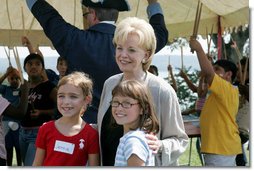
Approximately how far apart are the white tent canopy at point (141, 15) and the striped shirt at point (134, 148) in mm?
2892

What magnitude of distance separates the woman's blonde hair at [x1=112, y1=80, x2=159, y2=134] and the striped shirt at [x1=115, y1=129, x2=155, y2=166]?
0.06 meters

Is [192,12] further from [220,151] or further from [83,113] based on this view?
[83,113]

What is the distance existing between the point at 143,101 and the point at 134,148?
0.22m

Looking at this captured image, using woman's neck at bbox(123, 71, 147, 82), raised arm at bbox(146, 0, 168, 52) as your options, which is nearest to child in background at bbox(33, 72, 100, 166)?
woman's neck at bbox(123, 71, 147, 82)

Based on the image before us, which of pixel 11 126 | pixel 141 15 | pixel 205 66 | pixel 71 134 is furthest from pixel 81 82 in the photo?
pixel 141 15

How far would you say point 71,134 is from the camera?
7.68ft

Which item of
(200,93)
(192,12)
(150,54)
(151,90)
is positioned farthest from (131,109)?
(192,12)

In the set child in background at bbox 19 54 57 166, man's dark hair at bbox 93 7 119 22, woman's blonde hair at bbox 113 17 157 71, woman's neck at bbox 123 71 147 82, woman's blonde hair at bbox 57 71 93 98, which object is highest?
man's dark hair at bbox 93 7 119 22

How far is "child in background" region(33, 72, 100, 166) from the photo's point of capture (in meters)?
2.32

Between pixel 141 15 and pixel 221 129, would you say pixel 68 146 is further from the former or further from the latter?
pixel 141 15

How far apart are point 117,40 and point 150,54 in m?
0.15

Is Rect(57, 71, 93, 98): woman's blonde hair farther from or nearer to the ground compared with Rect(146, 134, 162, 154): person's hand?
farther from the ground

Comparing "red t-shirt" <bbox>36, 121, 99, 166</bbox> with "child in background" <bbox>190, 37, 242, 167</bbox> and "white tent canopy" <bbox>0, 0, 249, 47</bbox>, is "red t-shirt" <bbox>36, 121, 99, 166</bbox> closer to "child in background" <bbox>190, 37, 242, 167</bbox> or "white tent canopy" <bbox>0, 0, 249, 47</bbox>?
"child in background" <bbox>190, 37, 242, 167</bbox>

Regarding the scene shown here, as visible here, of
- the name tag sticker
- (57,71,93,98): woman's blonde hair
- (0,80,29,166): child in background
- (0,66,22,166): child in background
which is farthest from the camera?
(0,66,22,166): child in background
